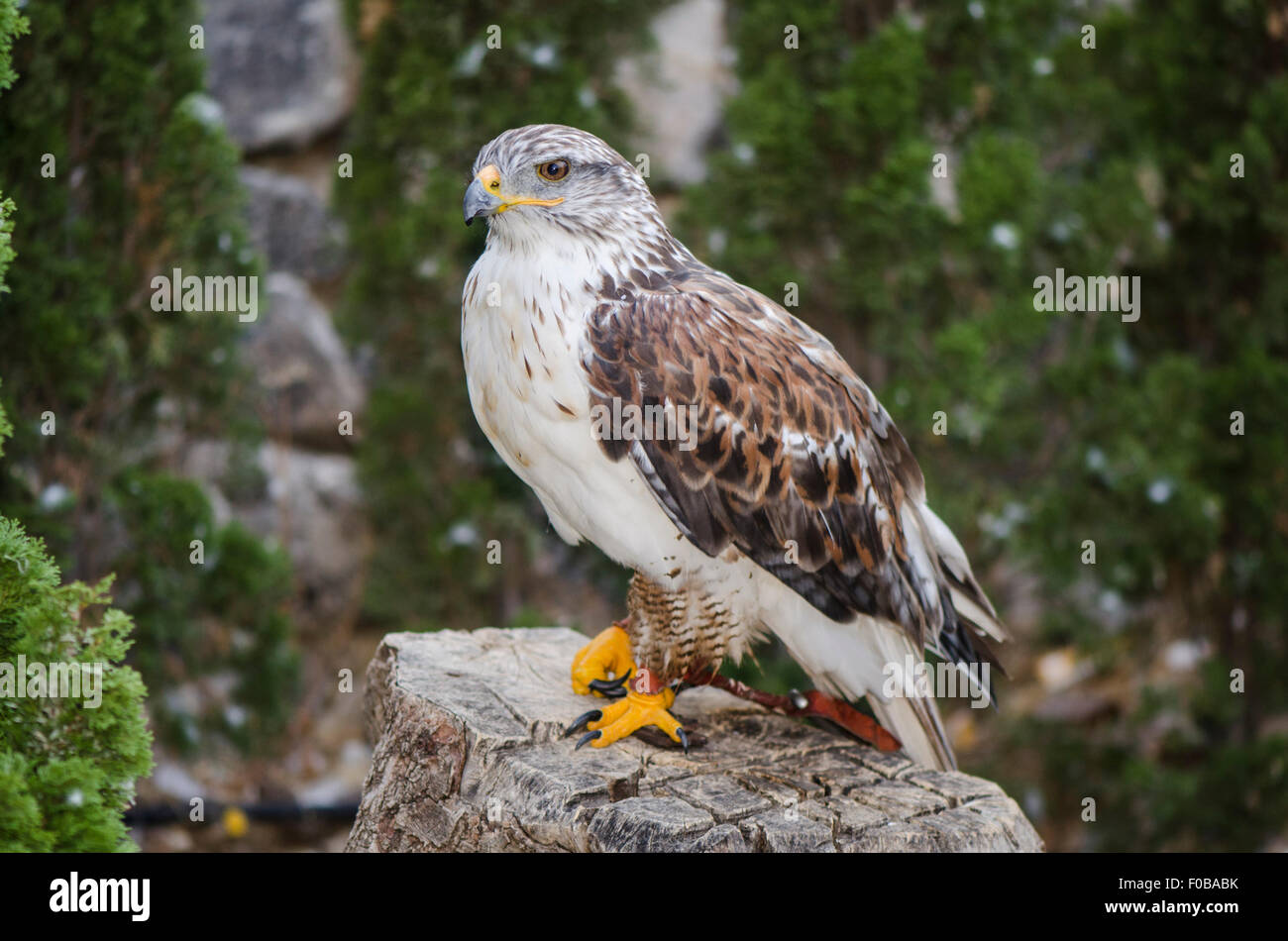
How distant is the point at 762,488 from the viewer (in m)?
3.21

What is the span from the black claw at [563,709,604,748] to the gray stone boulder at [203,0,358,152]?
5.19 meters

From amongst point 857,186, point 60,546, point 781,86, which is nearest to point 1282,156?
point 857,186

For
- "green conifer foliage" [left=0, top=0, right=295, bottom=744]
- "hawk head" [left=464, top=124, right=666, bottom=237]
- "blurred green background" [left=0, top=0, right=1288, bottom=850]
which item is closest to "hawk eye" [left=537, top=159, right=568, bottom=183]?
"hawk head" [left=464, top=124, right=666, bottom=237]

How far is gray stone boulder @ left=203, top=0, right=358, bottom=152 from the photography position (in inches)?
280

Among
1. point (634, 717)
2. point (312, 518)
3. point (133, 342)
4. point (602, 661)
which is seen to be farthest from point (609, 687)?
point (312, 518)

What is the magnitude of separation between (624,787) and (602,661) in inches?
29.1

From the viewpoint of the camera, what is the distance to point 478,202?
9.79ft

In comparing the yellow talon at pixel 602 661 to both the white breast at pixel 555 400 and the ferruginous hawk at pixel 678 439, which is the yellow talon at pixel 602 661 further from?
the white breast at pixel 555 400

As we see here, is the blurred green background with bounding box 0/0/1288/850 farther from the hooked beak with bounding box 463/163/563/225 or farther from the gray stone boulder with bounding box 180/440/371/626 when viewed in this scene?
the hooked beak with bounding box 463/163/563/225

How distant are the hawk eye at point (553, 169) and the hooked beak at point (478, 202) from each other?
0.14 m

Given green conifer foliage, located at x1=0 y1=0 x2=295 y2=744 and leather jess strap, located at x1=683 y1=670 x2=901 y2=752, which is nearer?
leather jess strap, located at x1=683 y1=670 x2=901 y2=752

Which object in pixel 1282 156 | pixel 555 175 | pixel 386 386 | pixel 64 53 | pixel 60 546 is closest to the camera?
pixel 555 175

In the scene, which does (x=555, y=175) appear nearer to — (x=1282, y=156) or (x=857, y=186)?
(x=857, y=186)
